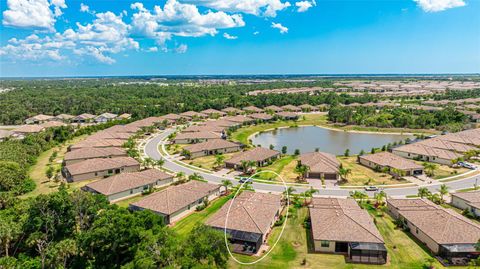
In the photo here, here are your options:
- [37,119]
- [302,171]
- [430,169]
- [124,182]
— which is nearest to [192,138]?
[124,182]

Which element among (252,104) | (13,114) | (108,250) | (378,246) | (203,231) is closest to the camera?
(203,231)

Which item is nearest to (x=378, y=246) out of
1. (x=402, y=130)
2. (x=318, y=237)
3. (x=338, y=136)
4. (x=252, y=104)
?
(x=318, y=237)

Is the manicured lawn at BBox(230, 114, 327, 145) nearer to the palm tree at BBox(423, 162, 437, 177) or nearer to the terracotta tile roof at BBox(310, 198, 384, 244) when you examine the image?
the palm tree at BBox(423, 162, 437, 177)

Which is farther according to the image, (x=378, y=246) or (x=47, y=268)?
(x=378, y=246)

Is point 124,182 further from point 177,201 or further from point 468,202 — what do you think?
point 468,202

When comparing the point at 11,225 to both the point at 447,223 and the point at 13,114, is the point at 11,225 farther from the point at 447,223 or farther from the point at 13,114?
the point at 13,114

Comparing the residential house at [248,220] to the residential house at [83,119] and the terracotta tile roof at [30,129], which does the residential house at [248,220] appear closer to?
the terracotta tile roof at [30,129]
